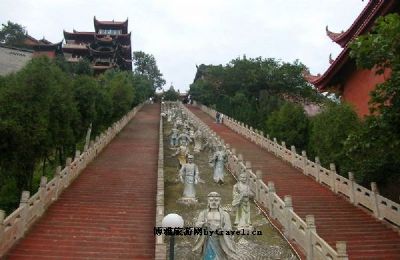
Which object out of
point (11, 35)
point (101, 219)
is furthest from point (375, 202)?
point (11, 35)

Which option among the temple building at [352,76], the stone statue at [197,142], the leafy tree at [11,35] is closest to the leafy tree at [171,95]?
the leafy tree at [11,35]

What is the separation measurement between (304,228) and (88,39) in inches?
2199

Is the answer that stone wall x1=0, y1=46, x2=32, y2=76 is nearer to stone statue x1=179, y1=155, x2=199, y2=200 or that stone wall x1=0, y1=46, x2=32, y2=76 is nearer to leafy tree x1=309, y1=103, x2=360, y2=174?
stone statue x1=179, y1=155, x2=199, y2=200

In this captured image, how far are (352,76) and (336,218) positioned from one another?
9456mm

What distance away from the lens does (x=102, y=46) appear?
5700 centimetres

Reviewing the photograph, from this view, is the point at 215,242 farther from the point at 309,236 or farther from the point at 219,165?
the point at 219,165

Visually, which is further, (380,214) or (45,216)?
(380,214)

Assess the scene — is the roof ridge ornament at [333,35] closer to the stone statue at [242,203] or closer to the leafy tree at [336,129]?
the leafy tree at [336,129]

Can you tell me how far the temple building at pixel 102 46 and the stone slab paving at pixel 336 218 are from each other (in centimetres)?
3862

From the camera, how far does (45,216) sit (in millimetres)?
11445

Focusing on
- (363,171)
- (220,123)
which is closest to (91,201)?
(363,171)

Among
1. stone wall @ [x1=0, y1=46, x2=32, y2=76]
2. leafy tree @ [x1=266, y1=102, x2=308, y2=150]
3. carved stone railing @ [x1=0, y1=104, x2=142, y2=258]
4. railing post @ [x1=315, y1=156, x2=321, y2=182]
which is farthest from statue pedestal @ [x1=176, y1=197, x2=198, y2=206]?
stone wall @ [x1=0, y1=46, x2=32, y2=76]

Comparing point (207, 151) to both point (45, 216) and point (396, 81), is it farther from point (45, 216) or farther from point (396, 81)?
point (396, 81)

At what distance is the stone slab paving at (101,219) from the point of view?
9.56 metres
